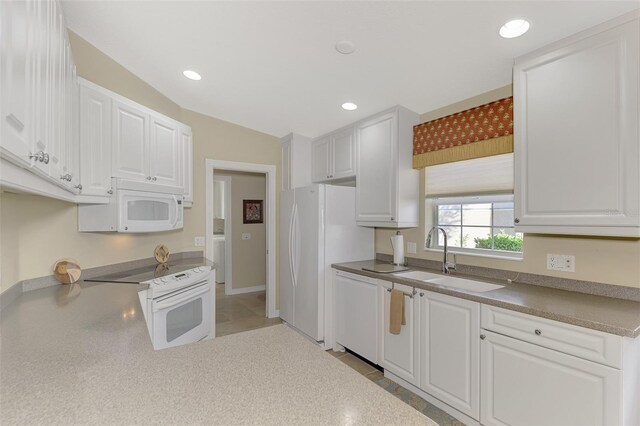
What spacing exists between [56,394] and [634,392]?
7.60ft

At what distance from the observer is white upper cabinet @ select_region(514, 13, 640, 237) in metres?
1.47

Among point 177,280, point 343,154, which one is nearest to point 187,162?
point 177,280

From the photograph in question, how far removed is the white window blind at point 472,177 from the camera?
2316 millimetres

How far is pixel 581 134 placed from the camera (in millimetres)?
1626

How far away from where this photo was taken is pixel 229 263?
5199mm

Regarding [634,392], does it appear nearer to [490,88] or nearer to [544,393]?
[544,393]

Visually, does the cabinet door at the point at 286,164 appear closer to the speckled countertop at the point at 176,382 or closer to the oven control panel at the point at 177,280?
the oven control panel at the point at 177,280

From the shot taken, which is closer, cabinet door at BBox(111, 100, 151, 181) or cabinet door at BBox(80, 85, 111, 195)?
cabinet door at BBox(80, 85, 111, 195)

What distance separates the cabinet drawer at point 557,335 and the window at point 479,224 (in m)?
0.77

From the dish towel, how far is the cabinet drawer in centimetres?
62

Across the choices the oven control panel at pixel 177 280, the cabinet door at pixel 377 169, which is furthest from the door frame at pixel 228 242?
the cabinet door at pixel 377 169

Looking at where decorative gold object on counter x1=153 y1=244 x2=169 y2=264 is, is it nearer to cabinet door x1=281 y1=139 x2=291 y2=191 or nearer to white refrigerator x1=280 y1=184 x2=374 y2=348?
white refrigerator x1=280 y1=184 x2=374 y2=348

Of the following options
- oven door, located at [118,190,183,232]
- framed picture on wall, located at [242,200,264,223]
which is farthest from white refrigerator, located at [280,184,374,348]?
framed picture on wall, located at [242,200,264,223]

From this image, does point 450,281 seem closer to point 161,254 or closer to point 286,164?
point 286,164
